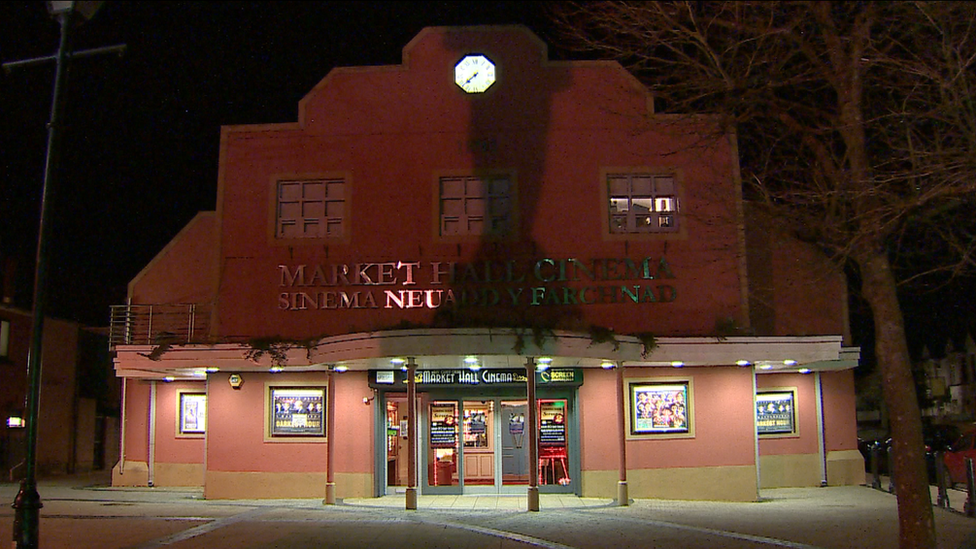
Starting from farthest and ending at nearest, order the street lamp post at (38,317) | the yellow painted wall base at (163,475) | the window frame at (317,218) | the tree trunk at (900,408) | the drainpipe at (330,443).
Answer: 1. the yellow painted wall base at (163,475)
2. the window frame at (317,218)
3. the drainpipe at (330,443)
4. the tree trunk at (900,408)
5. the street lamp post at (38,317)

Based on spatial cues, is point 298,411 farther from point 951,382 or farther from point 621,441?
point 951,382

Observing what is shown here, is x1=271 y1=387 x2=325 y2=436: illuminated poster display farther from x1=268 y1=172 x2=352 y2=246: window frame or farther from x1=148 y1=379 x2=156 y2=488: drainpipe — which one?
x1=148 y1=379 x2=156 y2=488: drainpipe

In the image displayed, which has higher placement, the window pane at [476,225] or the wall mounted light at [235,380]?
the window pane at [476,225]

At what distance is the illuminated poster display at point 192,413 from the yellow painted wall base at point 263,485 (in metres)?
3.17

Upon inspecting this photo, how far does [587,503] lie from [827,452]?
7118 mm

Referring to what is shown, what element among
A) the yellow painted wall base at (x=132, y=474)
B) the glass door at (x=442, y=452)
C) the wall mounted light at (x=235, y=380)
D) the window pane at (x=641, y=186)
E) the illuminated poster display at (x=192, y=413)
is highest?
the window pane at (x=641, y=186)

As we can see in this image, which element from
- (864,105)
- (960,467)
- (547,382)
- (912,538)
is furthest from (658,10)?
(960,467)

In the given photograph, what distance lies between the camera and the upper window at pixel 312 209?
19188 millimetres

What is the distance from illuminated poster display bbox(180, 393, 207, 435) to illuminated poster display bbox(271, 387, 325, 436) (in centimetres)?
345

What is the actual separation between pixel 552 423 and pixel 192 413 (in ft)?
30.7

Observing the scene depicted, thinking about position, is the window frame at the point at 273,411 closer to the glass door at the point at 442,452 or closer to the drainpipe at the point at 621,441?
the glass door at the point at 442,452

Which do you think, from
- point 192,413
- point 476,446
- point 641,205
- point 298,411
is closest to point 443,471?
point 476,446

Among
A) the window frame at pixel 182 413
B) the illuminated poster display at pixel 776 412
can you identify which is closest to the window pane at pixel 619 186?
the illuminated poster display at pixel 776 412

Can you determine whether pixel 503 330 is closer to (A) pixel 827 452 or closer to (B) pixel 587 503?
(B) pixel 587 503
